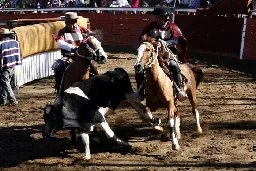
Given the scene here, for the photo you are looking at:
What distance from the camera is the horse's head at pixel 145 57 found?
739 cm

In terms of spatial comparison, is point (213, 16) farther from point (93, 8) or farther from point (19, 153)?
point (19, 153)

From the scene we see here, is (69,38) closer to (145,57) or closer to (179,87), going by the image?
(145,57)

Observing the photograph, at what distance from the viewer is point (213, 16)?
19.4 metres

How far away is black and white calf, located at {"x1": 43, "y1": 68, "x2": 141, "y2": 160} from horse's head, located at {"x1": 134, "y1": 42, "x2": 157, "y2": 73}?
3.19 feet

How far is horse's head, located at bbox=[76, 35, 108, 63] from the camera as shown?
8047 mm

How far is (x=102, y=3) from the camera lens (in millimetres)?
26031

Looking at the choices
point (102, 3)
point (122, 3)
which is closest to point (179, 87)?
point (122, 3)

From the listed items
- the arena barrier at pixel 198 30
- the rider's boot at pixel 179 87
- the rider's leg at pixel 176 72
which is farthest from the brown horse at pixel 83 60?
the arena barrier at pixel 198 30

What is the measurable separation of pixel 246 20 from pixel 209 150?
1058 cm

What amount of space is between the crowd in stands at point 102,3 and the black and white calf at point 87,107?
582 inches

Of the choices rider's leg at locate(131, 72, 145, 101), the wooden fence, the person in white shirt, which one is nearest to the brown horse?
rider's leg at locate(131, 72, 145, 101)

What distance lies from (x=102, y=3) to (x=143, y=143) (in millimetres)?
18133

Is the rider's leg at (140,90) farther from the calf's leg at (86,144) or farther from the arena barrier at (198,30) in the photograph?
the arena barrier at (198,30)

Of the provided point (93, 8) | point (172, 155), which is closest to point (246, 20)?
point (93, 8)
